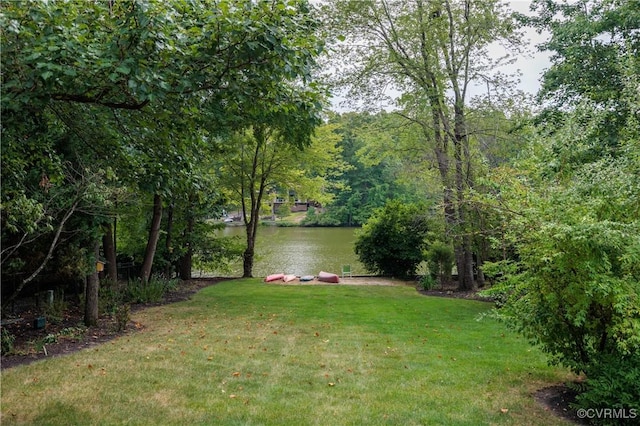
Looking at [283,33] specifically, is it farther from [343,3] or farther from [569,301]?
[343,3]

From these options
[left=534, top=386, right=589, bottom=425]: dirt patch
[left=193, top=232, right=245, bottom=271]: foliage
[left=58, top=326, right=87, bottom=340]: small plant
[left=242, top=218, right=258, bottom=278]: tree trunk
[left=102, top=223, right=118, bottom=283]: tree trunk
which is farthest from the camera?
[left=242, top=218, right=258, bottom=278]: tree trunk

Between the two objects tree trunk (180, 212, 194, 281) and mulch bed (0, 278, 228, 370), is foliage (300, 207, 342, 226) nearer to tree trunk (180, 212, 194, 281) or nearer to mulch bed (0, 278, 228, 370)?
tree trunk (180, 212, 194, 281)

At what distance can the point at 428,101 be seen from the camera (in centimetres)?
1102

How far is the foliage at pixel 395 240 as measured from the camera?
14.8 metres

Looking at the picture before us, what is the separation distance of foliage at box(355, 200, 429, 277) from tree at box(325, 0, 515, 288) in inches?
102

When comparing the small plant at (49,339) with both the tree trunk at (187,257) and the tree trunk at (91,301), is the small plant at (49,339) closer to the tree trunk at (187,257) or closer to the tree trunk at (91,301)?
the tree trunk at (91,301)

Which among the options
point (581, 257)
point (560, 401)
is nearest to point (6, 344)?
point (560, 401)

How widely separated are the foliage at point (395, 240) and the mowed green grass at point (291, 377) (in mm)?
6913

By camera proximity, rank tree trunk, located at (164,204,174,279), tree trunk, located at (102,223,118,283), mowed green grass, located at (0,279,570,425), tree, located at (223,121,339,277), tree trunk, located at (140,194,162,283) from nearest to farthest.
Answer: mowed green grass, located at (0,279,570,425) < tree trunk, located at (102,223,118,283) < tree trunk, located at (140,194,162,283) < tree trunk, located at (164,204,174,279) < tree, located at (223,121,339,277)

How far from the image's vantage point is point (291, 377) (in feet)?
14.9

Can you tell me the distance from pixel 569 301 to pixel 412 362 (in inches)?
79.4

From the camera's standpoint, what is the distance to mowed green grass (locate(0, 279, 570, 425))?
11.7ft

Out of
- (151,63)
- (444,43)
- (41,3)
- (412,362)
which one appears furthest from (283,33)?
(444,43)

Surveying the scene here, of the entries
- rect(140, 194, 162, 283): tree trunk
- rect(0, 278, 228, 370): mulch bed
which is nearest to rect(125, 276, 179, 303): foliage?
rect(140, 194, 162, 283): tree trunk
